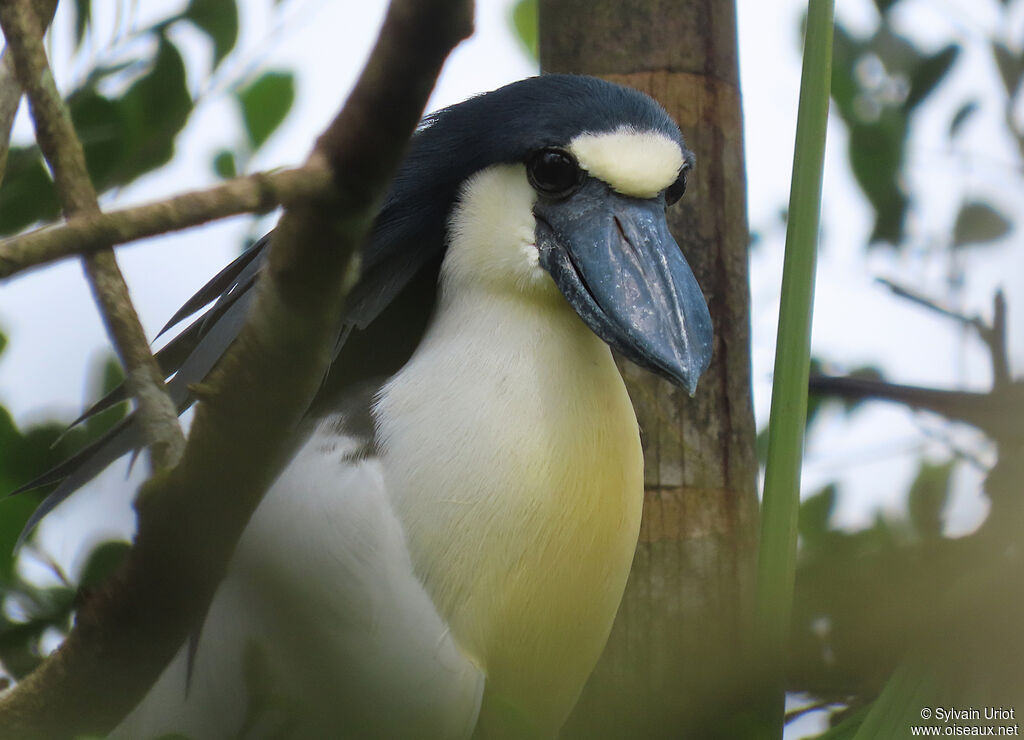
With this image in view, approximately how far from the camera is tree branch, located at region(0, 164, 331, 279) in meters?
0.58

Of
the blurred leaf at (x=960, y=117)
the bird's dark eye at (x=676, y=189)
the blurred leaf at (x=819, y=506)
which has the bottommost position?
the blurred leaf at (x=819, y=506)

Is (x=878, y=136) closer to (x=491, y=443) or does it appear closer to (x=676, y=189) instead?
(x=676, y=189)

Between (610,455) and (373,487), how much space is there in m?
0.27

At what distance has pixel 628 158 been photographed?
1.21 m

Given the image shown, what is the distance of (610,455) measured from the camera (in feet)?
4.10

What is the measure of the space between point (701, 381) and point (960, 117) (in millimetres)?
573

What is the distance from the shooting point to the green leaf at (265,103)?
1.57 metres

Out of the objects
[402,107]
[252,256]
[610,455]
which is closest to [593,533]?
[610,455]

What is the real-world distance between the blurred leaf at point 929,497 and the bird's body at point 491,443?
0.81 ft

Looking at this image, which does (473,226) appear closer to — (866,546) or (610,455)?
(610,455)

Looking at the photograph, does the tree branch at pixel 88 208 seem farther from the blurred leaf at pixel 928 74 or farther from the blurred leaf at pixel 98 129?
the blurred leaf at pixel 928 74

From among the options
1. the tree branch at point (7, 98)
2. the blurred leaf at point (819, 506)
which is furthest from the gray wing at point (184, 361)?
the blurred leaf at point (819, 506)

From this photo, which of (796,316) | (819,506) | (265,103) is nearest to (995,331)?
(796,316)

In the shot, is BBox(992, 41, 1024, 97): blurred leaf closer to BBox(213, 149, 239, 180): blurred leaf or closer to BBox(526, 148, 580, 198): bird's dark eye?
BBox(526, 148, 580, 198): bird's dark eye
